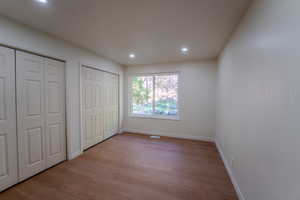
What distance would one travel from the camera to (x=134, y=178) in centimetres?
218

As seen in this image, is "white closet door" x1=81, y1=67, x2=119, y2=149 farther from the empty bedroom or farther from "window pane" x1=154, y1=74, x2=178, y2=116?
"window pane" x1=154, y1=74, x2=178, y2=116

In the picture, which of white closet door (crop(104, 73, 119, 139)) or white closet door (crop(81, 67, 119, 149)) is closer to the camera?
white closet door (crop(81, 67, 119, 149))

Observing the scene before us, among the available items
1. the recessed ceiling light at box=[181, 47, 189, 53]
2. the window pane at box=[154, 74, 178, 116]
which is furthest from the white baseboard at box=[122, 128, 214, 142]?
→ the recessed ceiling light at box=[181, 47, 189, 53]

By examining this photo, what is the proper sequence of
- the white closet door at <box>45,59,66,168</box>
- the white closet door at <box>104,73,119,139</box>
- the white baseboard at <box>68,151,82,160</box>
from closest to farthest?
1. the white closet door at <box>45,59,66,168</box>
2. the white baseboard at <box>68,151,82,160</box>
3. the white closet door at <box>104,73,119,139</box>

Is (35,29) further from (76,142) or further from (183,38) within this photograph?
(183,38)

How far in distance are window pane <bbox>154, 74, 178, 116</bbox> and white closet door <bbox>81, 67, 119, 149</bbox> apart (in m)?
1.41

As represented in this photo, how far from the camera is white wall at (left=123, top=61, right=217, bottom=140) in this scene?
12.7ft

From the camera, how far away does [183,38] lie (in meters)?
2.49

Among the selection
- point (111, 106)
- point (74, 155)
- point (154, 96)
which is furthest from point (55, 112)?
point (154, 96)

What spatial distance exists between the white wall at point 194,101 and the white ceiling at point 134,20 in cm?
111

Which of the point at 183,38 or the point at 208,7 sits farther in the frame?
the point at 183,38

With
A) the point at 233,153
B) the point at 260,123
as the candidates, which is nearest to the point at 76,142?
the point at 233,153

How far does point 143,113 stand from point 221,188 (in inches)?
126

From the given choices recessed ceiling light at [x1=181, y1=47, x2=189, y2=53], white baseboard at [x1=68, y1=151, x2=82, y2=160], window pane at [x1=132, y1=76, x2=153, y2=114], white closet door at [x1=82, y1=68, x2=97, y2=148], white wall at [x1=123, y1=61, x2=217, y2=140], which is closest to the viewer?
white baseboard at [x1=68, y1=151, x2=82, y2=160]
